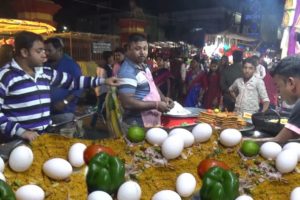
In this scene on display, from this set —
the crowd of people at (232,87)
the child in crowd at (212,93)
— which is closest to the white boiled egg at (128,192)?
the crowd of people at (232,87)

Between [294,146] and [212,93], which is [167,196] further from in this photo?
[212,93]

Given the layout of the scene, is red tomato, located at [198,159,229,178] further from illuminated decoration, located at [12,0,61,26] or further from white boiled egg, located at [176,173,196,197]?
illuminated decoration, located at [12,0,61,26]

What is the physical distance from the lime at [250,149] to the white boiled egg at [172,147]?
1.03ft

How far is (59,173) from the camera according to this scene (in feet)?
4.56

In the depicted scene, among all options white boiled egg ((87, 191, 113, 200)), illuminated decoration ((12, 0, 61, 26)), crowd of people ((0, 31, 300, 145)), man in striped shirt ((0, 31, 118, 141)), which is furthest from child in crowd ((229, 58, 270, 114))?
illuminated decoration ((12, 0, 61, 26))

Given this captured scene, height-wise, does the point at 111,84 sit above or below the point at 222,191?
above

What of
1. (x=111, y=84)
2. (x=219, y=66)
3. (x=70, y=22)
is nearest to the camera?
(x=111, y=84)

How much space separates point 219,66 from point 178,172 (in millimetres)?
5487

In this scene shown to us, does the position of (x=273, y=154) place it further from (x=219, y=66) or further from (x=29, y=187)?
(x=219, y=66)

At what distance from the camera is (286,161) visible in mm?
1489

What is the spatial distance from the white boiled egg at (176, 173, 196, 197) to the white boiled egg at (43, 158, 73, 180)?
1.52 feet

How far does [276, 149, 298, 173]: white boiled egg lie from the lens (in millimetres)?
1491

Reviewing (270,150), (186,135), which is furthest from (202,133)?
(270,150)

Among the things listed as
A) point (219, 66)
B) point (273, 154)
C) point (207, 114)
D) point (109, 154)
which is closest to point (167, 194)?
point (109, 154)
